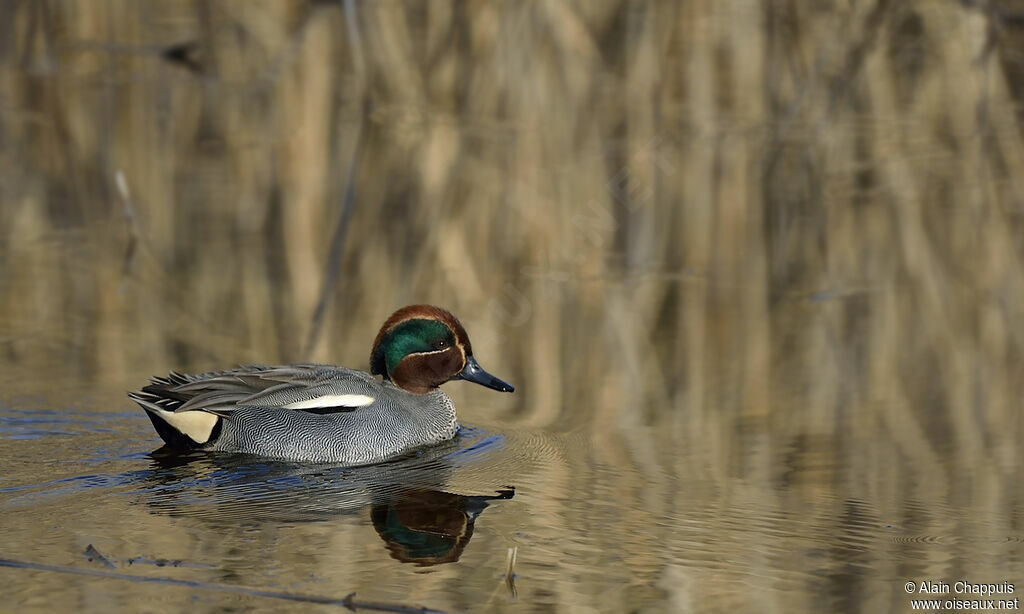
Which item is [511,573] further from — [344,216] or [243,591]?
[344,216]

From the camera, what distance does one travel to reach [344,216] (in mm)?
10586

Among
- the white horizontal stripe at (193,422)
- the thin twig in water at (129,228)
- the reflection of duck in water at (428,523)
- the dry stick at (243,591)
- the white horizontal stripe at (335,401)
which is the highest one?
the thin twig in water at (129,228)

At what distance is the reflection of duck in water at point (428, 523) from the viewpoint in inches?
205

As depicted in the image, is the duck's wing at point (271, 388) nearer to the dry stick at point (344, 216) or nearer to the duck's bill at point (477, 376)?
the duck's bill at point (477, 376)

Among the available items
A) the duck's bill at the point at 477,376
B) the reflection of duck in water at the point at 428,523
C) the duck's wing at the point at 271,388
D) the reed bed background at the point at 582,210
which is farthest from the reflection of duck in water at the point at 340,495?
the reed bed background at the point at 582,210

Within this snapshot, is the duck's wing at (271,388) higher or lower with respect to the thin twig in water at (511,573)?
higher

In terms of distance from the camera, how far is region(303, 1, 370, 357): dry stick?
849 cm

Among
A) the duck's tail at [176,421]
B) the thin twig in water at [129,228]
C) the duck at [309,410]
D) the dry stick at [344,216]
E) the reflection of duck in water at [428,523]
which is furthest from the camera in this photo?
the thin twig in water at [129,228]

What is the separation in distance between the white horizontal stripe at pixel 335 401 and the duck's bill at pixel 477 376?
531mm

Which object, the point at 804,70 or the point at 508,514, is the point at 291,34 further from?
the point at 508,514

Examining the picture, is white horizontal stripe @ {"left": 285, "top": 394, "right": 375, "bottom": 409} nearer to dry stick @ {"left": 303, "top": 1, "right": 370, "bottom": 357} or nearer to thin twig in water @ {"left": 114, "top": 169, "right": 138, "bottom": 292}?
dry stick @ {"left": 303, "top": 1, "right": 370, "bottom": 357}

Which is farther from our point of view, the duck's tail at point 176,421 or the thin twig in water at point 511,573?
the duck's tail at point 176,421

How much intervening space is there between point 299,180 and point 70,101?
11.6 feet

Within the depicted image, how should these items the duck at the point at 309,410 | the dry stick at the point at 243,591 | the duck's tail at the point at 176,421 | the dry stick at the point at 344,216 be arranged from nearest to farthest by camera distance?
the dry stick at the point at 243,591, the duck's tail at the point at 176,421, the duck at the point at 309,410, the dry stick at the point at 344,216
